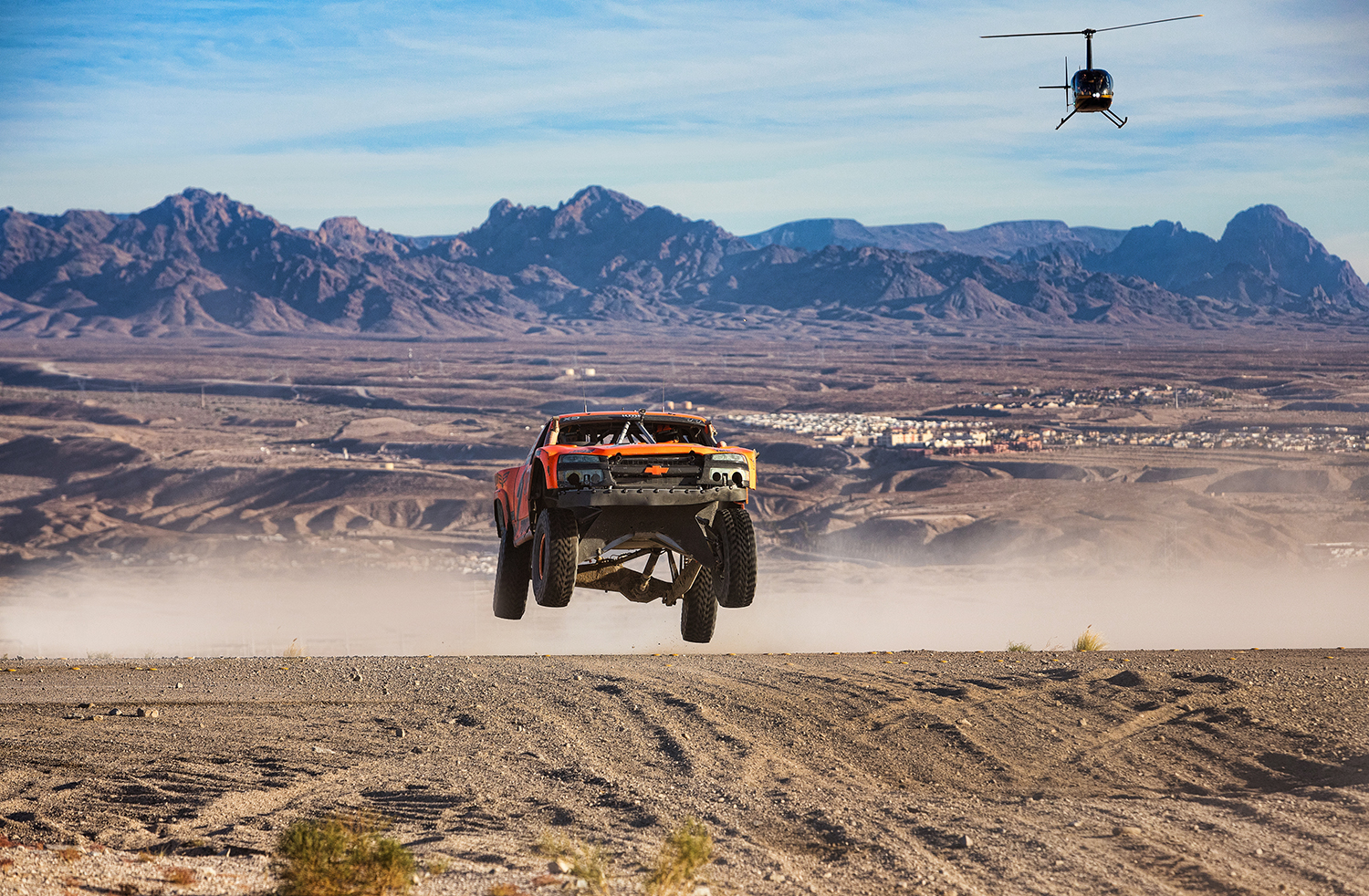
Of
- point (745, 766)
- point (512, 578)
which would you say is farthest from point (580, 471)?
point (745, 766)

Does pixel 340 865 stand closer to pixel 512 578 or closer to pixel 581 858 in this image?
pixel 581 858

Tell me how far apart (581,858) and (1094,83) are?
1242 centimetres

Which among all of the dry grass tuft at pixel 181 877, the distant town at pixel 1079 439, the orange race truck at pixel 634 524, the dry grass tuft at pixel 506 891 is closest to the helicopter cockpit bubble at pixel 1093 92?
the orange race truck at pixel 634 524

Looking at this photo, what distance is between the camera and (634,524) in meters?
9.89

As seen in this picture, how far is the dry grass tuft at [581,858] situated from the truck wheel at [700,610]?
6.08 m

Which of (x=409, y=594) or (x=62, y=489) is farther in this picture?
(x=62, y=489)

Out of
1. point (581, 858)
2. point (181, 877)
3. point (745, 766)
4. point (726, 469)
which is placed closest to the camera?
point (726, 469)

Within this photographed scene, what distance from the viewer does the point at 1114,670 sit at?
103 ft

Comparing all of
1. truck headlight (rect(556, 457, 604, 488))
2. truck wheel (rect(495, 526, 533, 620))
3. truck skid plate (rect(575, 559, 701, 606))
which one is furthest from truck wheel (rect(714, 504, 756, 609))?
truck wheel (rect(495, 526, 533, 620))

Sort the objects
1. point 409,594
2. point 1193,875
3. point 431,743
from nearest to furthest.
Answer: point 1193,875
point 431,743
point 409,594

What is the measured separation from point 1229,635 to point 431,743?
67.4m

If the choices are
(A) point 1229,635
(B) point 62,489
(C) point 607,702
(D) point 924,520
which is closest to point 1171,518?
(D) point 924,520

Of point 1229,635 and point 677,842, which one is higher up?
point 677,842

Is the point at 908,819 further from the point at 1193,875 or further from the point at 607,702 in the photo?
the point at 607,702
